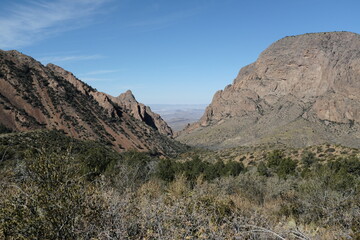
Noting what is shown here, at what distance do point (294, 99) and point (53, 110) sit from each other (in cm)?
10578

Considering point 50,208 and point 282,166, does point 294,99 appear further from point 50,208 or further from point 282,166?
point 50,208

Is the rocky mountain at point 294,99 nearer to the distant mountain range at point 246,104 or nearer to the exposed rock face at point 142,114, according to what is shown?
the distant mountain range at point 246,104

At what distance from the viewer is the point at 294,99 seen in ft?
433

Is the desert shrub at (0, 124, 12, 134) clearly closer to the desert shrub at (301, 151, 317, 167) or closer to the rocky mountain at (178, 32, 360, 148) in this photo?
the desert shrub at (301, 151, 317, 167)

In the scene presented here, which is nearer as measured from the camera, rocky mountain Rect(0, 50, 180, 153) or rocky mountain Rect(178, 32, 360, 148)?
rocky mountain Rect(0, 50, 180, 153)

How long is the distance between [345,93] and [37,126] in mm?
115553

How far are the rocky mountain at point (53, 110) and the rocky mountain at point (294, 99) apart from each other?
43.6m

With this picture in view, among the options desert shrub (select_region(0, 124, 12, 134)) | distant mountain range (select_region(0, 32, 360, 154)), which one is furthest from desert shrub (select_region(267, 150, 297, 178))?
desert shrub (select_region(0, 124, 12, 134))

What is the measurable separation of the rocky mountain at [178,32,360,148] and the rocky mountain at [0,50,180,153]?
4356 cm

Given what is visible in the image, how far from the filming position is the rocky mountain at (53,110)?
6469 cm

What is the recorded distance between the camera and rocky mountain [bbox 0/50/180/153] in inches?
2547

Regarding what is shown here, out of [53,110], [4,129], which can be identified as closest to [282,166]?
[4,129]

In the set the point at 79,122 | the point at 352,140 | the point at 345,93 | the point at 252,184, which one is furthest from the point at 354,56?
the point at 252,184

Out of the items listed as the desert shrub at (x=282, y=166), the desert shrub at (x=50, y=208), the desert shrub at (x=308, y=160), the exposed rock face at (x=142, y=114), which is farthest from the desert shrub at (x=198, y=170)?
the exposed rock face at (x=142, y=114)
